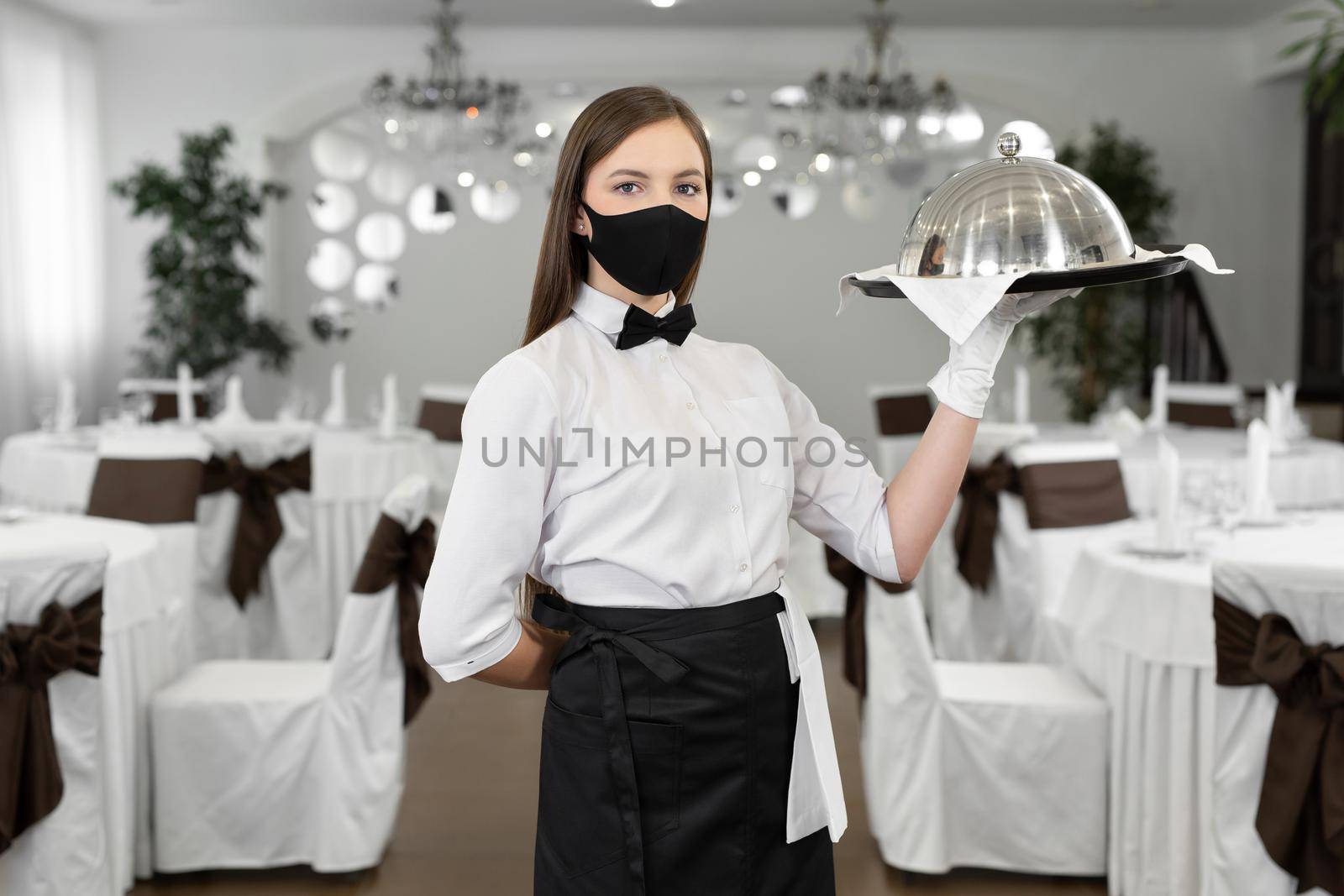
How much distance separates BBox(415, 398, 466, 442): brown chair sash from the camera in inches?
228

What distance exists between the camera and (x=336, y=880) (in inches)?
117

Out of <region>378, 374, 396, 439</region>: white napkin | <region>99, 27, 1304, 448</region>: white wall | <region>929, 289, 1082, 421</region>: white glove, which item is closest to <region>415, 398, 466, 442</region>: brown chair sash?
<region>378, 374, 396, 439</region>: white napkin

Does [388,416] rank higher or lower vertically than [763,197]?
lower

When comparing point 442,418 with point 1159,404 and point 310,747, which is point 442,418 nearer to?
point 310,747

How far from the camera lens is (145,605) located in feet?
9.47

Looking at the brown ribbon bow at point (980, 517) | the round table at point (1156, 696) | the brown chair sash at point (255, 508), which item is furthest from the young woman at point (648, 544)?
the brown chair sash at point (255, 508)

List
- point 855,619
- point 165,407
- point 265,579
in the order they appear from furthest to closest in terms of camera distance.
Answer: point 165,407 → point 265,579 → point 855,619

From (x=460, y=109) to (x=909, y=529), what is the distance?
5.93 meters

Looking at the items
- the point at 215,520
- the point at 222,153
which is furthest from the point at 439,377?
the point at 215,520

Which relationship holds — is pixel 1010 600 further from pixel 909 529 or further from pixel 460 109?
pixel 460 109

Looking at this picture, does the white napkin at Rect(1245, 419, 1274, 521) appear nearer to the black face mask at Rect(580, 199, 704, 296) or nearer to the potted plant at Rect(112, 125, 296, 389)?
the black face mask at Rect(580, 199, 704, 296)

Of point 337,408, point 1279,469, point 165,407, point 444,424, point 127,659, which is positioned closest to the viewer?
point 127,659

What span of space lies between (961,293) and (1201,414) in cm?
572

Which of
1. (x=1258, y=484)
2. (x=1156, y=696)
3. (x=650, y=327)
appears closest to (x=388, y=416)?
(x=1258, y=484)
